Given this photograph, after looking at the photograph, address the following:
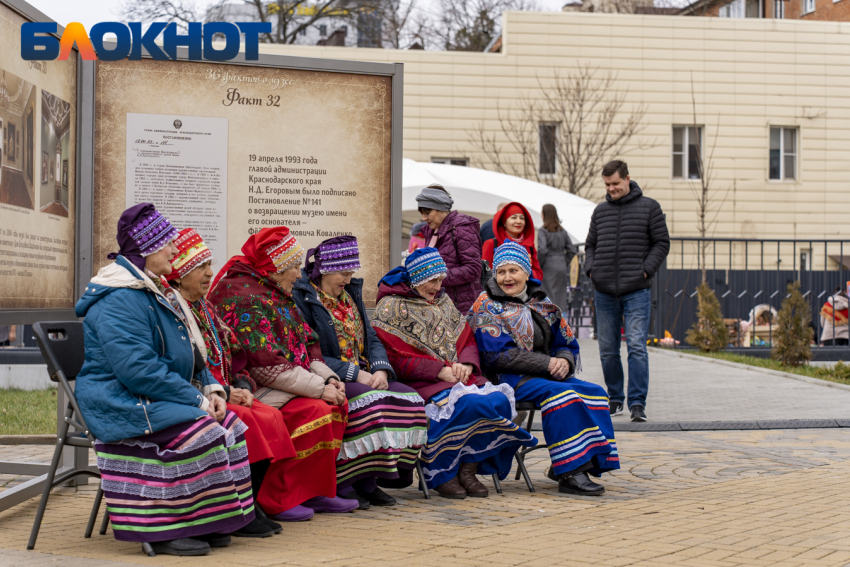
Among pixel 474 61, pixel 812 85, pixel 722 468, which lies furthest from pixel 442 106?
pixel 722 468

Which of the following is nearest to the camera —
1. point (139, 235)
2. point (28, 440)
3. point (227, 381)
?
point (139, 235)

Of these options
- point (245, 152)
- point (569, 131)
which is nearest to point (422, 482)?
point (245, 152)

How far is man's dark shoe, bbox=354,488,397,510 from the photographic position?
5.61 metres

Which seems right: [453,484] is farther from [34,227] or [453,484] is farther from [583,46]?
[583,46]

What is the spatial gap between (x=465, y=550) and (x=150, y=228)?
2.06 meters

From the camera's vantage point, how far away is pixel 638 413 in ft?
29.1

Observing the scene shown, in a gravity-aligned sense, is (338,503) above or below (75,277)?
below

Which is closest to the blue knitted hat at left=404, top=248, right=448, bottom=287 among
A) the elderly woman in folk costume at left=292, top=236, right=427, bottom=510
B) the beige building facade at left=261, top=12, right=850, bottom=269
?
the elderly woman in folk costume at left=292, top=236, right=427, bottom=510

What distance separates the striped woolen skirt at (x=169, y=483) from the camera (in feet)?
14.1

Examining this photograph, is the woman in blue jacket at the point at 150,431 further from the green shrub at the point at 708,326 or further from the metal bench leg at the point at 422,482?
the green shrub at the point at 708,326

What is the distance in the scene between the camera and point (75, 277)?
6098 millimetres

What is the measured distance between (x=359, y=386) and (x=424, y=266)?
896 millimetres

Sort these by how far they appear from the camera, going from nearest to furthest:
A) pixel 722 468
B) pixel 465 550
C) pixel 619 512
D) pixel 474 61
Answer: pixel 465 550, pixel 619 512, pixel 722 468, pixel 474 61

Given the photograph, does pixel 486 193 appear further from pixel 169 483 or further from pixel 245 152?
pixel 169 483
